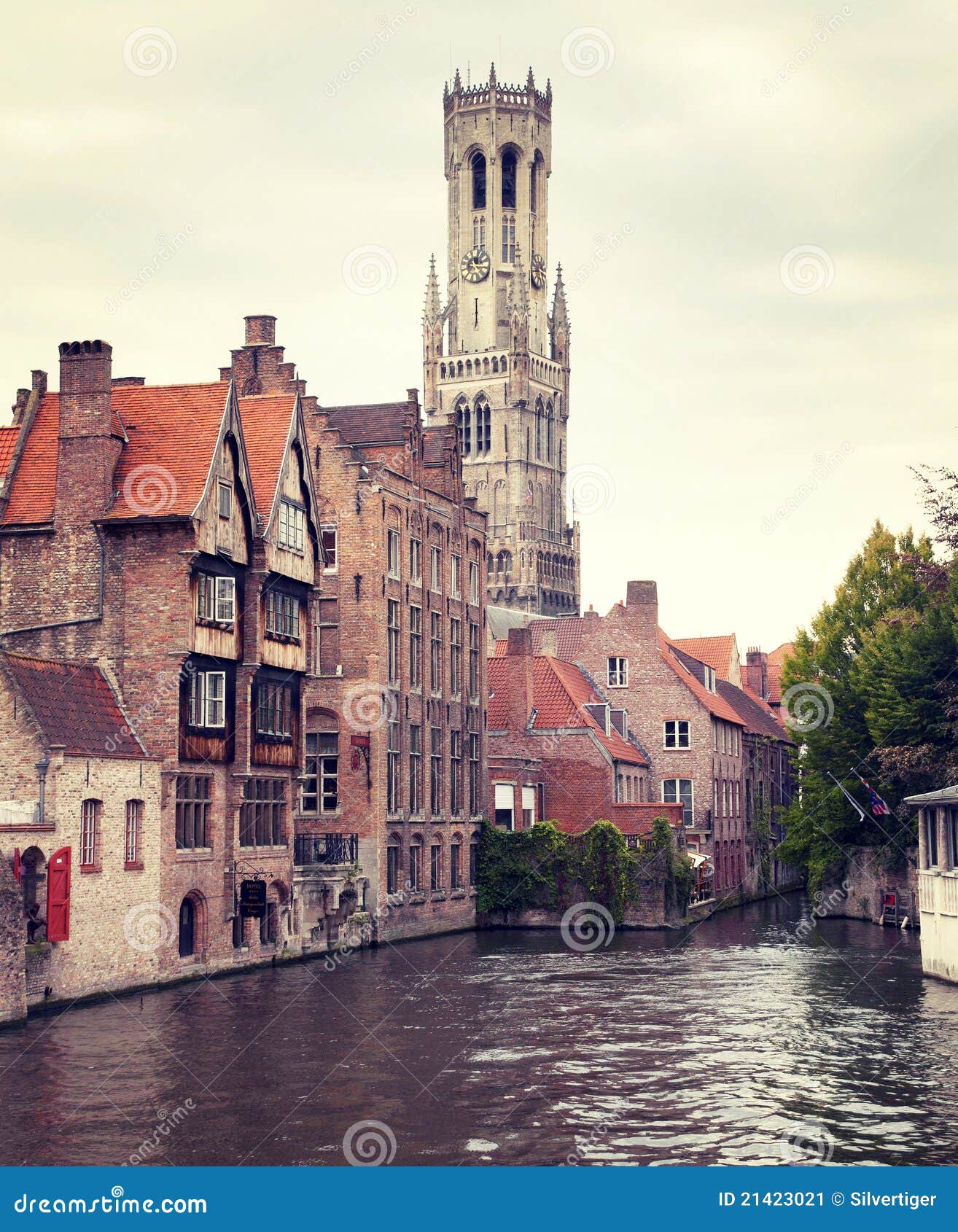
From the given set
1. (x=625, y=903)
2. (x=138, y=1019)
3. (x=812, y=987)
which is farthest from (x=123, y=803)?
(x=625, y=903)

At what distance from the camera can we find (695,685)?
77.9 metres

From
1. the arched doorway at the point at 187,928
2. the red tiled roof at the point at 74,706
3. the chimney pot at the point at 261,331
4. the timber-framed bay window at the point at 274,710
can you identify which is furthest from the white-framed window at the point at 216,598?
the chimney pot at the point at 261,331

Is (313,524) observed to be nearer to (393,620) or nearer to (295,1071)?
(393,620)

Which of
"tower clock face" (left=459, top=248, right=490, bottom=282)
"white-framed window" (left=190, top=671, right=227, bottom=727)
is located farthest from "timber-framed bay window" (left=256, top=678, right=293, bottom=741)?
"tower clock face" (left=459, top=248, right=490, bottom=282)

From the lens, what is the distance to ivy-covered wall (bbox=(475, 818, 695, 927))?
6350cm

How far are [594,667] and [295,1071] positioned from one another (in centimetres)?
4916

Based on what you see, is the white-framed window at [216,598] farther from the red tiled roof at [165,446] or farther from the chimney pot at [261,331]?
Answer: the chimney pot at [261,331]

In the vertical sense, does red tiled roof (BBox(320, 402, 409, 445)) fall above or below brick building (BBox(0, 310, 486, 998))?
above

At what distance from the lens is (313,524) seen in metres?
51.9

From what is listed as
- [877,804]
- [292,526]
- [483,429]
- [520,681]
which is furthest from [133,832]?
[483,429]

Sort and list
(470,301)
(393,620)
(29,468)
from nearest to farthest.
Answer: (29,468)
(393,620)
(470,301)

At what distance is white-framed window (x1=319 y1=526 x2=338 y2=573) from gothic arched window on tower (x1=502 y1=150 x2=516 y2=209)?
5039 inches

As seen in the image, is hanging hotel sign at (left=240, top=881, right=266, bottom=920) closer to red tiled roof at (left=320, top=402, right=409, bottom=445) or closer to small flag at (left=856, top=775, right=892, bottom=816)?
red tiled roof at (left=320, top=402, right=409, bottom=445)

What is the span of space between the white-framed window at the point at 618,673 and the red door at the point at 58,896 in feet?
141
